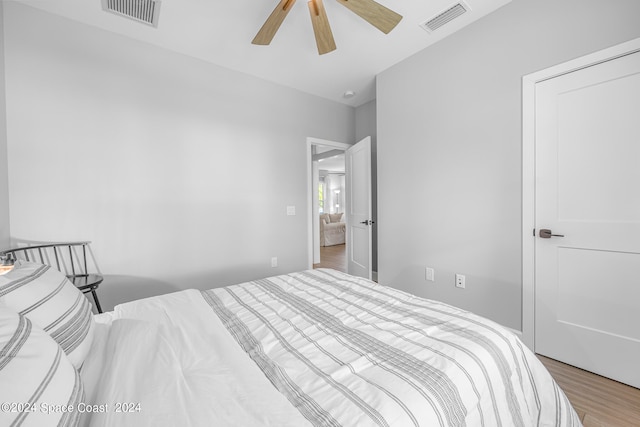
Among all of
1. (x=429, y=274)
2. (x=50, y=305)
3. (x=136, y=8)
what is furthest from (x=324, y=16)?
(x=429, y=274)

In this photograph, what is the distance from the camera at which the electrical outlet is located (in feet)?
8.34

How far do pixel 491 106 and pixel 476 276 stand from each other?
1.42m

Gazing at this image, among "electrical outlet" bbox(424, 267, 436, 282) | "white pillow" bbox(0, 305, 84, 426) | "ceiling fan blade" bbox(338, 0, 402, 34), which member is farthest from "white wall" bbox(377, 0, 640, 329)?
"white pillow" bbox(0, 305, 84, 426)

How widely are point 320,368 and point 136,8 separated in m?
Result: 2.82

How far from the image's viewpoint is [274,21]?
1.82 meters

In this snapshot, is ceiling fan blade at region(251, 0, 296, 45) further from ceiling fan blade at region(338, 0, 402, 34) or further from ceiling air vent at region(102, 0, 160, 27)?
ceiling air vent at region(102, 0, 160, 27)

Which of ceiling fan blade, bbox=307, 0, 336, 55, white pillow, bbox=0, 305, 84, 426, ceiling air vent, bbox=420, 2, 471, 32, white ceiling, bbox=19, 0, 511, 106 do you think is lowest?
white pillow, bbox=0, 305, 84, 426

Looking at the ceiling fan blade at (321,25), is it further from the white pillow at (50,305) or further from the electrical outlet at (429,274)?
the electrical outlet at (429,274)

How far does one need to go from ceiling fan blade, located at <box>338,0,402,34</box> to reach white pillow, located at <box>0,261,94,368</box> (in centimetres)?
211

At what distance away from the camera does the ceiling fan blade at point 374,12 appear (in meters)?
1.68

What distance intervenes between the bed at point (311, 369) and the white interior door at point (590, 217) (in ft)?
3.19

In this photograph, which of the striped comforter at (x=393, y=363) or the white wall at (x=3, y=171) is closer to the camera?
the striped comforter at (x=393, y=363)

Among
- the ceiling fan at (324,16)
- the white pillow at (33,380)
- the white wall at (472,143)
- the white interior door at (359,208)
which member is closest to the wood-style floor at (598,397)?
the white wall at (472,143)

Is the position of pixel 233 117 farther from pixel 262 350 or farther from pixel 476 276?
pixel 476 276
